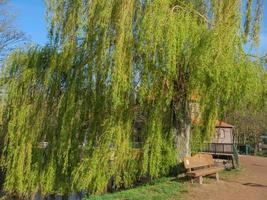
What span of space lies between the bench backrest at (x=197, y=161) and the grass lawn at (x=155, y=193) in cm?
65

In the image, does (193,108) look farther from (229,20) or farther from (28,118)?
(28,118)

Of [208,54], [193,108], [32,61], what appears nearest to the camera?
[208,54]

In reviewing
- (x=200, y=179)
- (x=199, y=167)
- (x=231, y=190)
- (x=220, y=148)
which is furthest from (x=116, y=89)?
(x=220, y=148)

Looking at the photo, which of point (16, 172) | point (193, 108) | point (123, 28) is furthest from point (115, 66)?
point (16, 172)

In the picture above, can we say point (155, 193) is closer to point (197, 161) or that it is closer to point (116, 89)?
point (197, 161)

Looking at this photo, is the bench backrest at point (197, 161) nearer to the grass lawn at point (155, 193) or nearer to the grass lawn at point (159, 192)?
the grass lawn at point (159, 192)

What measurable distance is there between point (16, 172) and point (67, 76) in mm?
3307

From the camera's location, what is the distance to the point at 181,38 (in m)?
10.7

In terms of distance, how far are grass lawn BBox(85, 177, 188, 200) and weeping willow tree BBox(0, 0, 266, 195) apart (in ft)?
1.56

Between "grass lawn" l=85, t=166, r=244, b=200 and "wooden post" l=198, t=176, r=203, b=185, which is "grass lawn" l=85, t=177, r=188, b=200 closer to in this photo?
"grass lawn" l=85, t=166, r=244, b=200

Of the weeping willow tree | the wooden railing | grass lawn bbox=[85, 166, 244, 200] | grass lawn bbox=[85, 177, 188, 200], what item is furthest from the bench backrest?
the wooden railing

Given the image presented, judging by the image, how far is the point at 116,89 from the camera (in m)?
10.7

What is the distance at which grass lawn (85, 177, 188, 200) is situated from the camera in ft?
33.3

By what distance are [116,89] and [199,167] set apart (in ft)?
14.3
